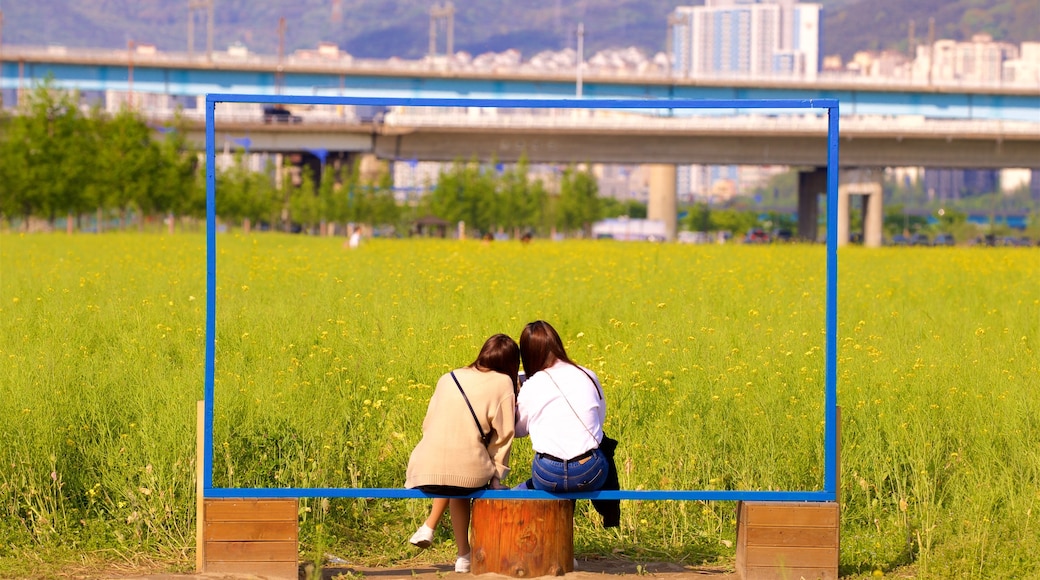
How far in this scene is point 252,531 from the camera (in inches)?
272

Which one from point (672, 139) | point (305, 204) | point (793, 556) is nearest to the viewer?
point (793, 556)

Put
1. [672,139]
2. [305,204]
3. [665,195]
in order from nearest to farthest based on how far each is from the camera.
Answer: [672,139], [305,204], [665,195]

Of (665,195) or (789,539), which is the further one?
(665,195)

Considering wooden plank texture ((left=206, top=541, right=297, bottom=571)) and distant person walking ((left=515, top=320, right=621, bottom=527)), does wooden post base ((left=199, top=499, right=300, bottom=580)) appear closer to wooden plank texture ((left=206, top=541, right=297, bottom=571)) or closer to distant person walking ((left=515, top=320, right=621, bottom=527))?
wooden plank texture ((left=206, top=541, right=297, bottom=571))

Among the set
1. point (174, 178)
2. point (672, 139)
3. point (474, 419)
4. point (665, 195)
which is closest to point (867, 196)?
point (672, 139)

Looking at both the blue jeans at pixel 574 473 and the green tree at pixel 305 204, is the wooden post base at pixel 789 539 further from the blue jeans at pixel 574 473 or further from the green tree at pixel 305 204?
the green tree at pixel 305 204

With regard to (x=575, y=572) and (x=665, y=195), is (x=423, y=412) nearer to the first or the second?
(x=575, y=572)

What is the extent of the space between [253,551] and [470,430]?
124 centimetres

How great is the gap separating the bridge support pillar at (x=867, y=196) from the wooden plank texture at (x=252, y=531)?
60.2m

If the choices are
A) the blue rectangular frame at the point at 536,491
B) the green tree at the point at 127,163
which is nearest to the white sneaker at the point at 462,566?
the blue rectangular frame at the point at 536,491

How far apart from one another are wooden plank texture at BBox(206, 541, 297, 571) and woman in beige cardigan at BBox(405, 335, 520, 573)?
629 millimetres

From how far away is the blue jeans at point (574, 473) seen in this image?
6785 millimetres

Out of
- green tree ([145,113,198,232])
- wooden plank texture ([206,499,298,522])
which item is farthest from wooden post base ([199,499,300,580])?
green tree ([145,113,198,232])

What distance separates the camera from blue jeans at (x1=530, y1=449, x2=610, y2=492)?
6.79 metres
